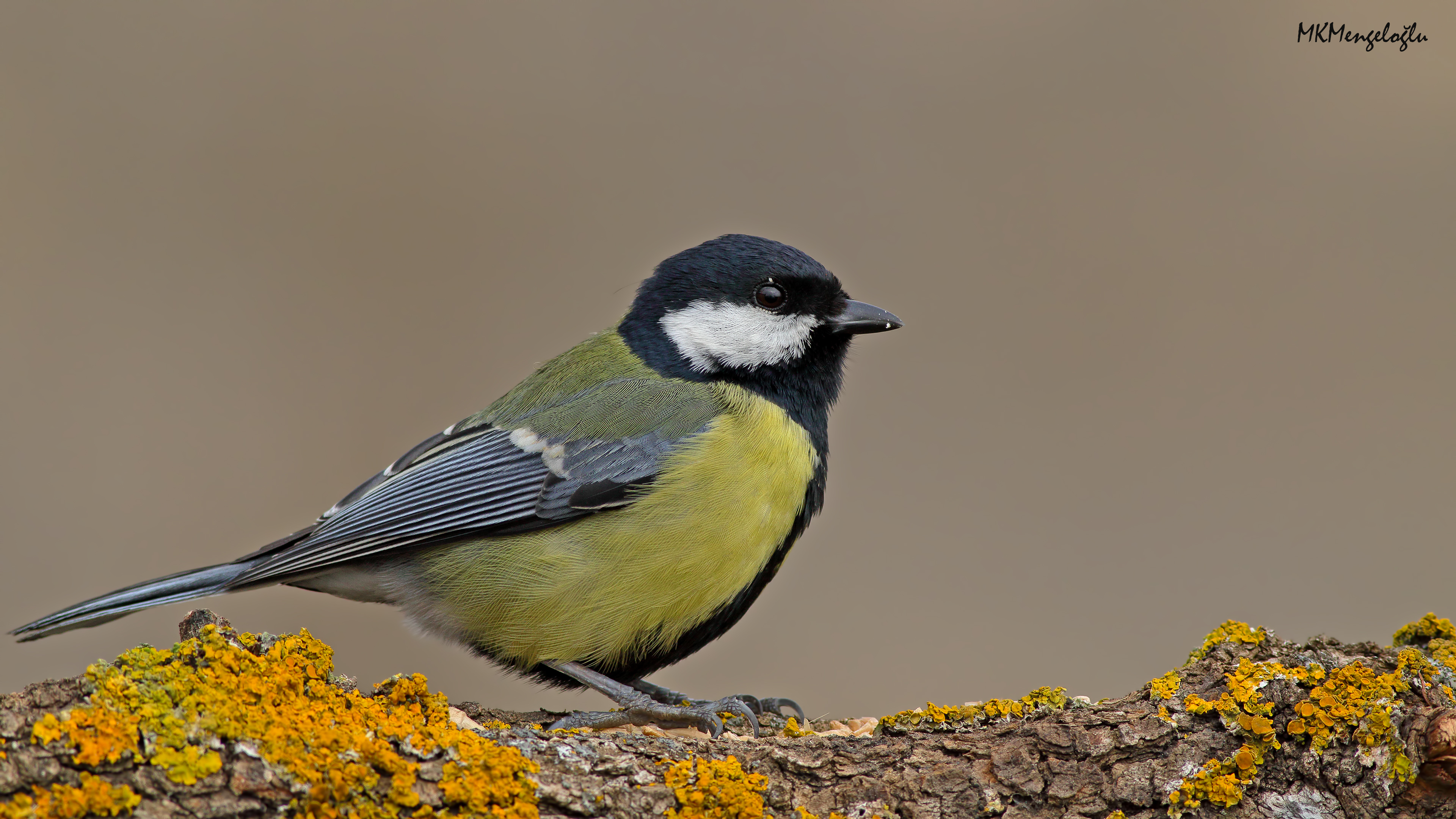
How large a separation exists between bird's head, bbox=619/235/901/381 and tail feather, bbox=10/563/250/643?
126cm

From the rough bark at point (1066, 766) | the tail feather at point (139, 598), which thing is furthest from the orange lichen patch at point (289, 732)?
the tail feather at point (139, 598)

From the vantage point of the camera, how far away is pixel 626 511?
8.21 feet

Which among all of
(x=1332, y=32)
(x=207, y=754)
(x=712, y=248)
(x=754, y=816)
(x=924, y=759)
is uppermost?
(x=1332, y=32)

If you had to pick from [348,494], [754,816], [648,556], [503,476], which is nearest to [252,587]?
[348,494]

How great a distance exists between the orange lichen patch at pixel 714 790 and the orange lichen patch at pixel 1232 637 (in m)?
0.96

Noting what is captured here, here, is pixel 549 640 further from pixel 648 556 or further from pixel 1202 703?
pixel 1202 703

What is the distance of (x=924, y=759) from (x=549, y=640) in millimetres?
1012

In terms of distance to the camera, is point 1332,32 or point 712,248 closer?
point 712,248

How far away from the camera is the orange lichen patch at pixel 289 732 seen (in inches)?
54.7

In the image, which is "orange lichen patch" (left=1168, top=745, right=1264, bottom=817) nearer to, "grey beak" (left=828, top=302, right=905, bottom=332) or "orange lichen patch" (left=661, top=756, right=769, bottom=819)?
"orange lichen patch" (left=661, top=756, right=769, bottom=819)

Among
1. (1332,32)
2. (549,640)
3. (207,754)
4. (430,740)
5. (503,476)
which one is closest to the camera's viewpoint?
(207,754)

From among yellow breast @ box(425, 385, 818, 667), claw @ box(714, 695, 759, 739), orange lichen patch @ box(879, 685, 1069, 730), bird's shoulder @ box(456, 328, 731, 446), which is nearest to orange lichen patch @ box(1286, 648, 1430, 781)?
orange lichen patch @ box(879, 685, 1069, 730)

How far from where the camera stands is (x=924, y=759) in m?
1.82

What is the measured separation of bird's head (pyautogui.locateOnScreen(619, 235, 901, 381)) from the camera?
2.76 metres
